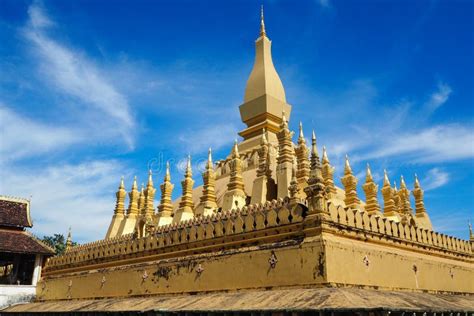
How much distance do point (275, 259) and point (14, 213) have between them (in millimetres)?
24062

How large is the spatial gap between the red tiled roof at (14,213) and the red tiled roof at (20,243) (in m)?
0.55

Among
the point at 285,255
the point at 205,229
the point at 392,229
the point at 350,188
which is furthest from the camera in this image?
the point at 350,188

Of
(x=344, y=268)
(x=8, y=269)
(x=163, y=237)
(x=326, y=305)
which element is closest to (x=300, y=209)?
(x=344, y=268)

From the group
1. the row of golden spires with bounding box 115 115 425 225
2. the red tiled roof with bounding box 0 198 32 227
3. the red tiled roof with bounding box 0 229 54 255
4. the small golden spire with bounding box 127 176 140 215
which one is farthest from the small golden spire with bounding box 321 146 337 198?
the red tiled roof with bounding box 0 198 32 227

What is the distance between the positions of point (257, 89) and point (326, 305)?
2122cm

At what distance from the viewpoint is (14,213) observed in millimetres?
30328

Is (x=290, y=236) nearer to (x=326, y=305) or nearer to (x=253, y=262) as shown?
(x=253, y=262)

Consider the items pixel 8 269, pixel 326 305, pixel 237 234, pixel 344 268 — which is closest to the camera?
pixel 326 305

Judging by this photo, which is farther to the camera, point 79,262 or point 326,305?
point 79,262

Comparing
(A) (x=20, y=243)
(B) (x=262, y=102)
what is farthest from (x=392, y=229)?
(A) (x=20, y=243)

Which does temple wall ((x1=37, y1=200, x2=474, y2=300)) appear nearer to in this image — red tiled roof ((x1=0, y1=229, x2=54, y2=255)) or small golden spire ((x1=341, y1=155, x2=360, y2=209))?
small golden spire ((x1=341, y1=155, x2=360, y2=209))

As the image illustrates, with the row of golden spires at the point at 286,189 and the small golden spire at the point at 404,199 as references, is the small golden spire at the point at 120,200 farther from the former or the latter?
the small golden spire at the point at 404,199

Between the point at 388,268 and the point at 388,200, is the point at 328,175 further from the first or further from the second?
the point at 388,268

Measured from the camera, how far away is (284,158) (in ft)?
65.5
